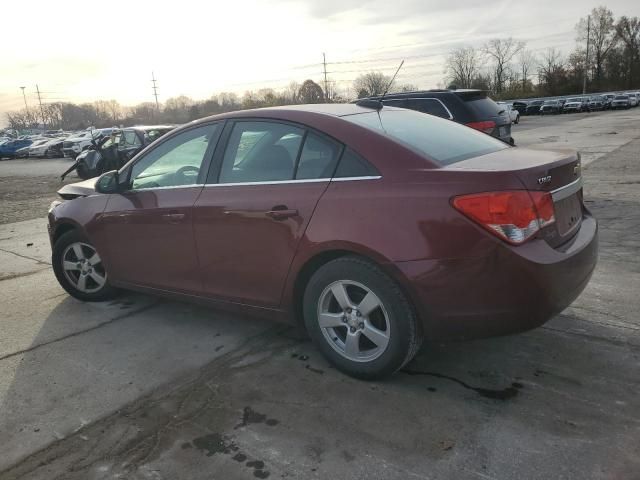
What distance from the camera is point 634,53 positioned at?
90.1 meters

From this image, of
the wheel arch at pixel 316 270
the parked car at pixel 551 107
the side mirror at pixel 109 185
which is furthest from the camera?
the parked car at pixel 551 107

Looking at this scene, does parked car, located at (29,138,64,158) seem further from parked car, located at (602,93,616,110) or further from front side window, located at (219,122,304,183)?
parked car, located at (602,93,616,110)

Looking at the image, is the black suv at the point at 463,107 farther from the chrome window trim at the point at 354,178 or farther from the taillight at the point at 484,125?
the chrome window trim at the point at 354,178

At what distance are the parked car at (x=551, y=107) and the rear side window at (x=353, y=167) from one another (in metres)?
63.3

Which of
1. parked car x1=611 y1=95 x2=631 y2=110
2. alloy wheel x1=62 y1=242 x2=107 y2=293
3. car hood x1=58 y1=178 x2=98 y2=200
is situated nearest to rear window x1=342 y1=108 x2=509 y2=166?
car hood x1=58 y1=178 x2=98 y2=200

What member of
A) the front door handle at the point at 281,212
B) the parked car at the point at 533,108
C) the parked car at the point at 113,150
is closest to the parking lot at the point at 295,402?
the front door handle at the point at 281,212

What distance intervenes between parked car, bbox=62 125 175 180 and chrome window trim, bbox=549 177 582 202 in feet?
45.9

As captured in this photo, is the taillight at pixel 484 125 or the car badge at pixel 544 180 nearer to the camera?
the car badge at pixel 544 180

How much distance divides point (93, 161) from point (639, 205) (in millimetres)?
14531

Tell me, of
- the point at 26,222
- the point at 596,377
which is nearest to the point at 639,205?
the point at 596,377

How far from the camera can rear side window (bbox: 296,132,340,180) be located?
3.32 metres

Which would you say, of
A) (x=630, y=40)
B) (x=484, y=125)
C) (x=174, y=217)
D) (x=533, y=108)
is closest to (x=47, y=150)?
(x=484, y=125)

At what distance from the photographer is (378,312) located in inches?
125

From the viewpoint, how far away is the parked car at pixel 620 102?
191 ft
